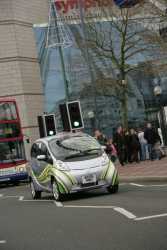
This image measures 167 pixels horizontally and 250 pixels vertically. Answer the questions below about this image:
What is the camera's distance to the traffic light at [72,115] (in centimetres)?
2838

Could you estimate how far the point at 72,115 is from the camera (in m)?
28.6

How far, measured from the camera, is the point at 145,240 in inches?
386

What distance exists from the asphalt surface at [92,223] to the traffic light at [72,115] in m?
9.51

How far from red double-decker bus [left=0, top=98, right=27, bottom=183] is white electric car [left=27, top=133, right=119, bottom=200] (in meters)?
12.6

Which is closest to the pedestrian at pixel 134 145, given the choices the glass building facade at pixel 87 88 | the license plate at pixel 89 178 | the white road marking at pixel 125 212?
the license plate at pixel 89 178

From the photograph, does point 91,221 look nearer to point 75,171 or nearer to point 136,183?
point 75,171

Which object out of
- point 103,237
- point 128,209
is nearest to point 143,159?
point 128,209

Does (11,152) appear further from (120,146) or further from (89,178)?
(89,178)

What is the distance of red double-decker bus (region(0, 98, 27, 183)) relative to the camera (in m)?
32.9

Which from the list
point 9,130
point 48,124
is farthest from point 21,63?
point 48,124

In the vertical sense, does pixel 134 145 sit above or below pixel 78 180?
below

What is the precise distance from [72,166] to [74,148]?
897 mm

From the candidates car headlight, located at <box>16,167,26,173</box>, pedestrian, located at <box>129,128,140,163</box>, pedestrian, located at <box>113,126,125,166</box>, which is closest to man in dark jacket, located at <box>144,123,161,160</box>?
pedestrian, located at <box>129,128,140,163</box>

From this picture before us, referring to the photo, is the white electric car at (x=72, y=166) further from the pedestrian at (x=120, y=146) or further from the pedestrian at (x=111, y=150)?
the pedestrian at (x=120, y=146)
